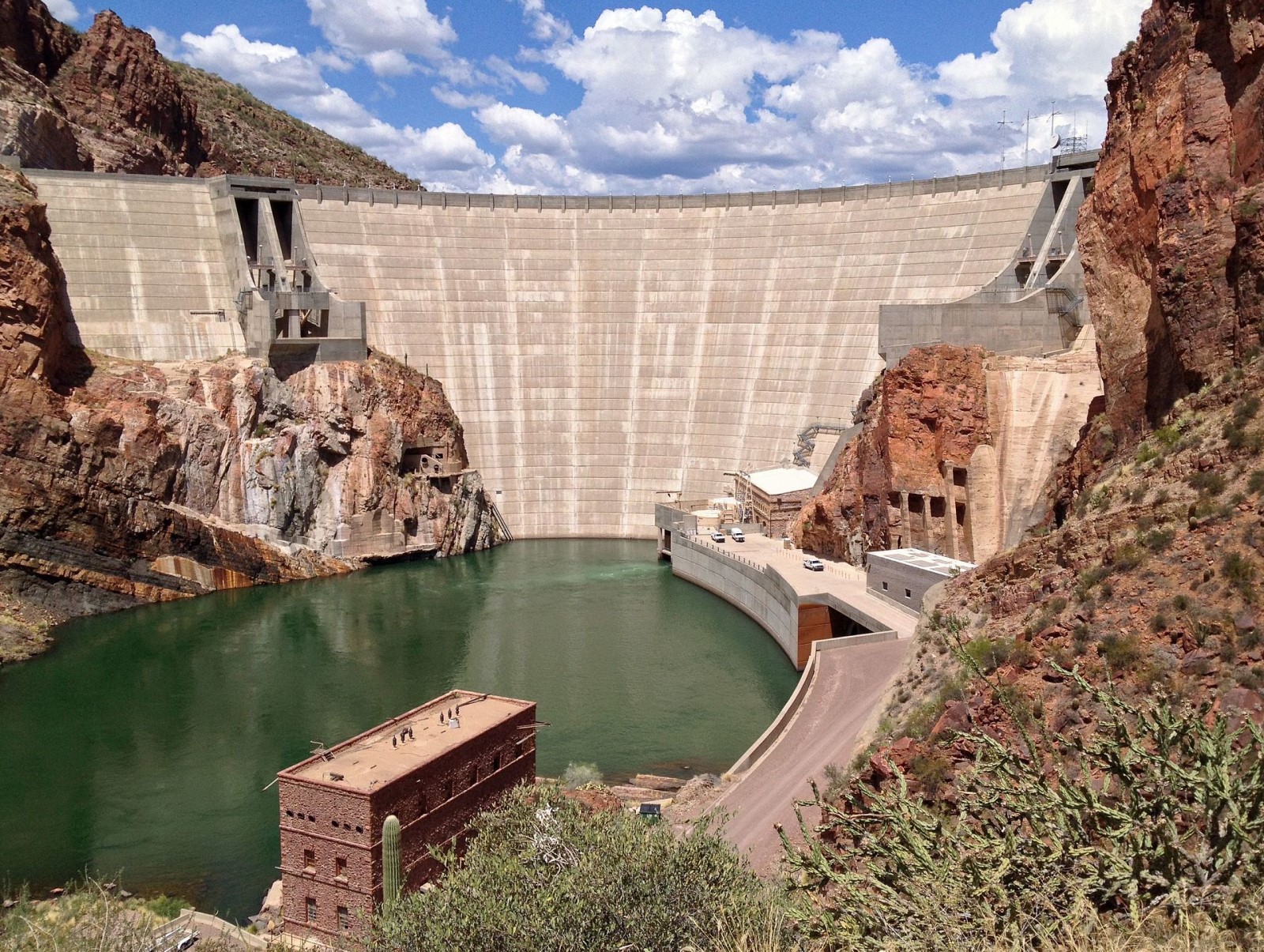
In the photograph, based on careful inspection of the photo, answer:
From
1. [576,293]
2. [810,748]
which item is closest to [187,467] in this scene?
[576,293]

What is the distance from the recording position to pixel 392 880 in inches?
864

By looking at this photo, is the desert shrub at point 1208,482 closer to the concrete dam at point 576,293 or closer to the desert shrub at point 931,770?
the desert shrub at point 931,770

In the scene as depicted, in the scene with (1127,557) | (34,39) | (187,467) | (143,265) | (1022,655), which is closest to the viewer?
(1022,655)

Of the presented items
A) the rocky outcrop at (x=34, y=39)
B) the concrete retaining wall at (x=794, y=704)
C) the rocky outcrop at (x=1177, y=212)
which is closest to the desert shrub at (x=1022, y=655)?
the rocky outcrop at (x=1177, y=212)

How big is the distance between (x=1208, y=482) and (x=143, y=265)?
177 feet

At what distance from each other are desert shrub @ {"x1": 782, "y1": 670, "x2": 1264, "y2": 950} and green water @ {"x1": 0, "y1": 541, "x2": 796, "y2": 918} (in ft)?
55.1

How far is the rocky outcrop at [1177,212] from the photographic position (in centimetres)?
1989

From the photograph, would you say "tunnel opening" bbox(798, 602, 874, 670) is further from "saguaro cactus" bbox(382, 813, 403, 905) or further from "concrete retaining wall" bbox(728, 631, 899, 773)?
"saguaro cactus" bbox(382, 813, 403, 905)

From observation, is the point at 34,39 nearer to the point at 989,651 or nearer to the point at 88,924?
the point at 88,924

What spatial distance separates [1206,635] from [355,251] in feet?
184

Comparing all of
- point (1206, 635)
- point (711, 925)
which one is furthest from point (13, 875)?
point (1206, 635)

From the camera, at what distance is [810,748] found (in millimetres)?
27609

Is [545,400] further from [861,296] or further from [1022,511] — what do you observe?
[1022,511]

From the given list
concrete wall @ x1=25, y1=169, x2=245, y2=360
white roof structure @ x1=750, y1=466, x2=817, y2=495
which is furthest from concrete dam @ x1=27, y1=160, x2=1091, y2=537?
white roof structure @ x1=750, y1=466, x2=817, y2=495
